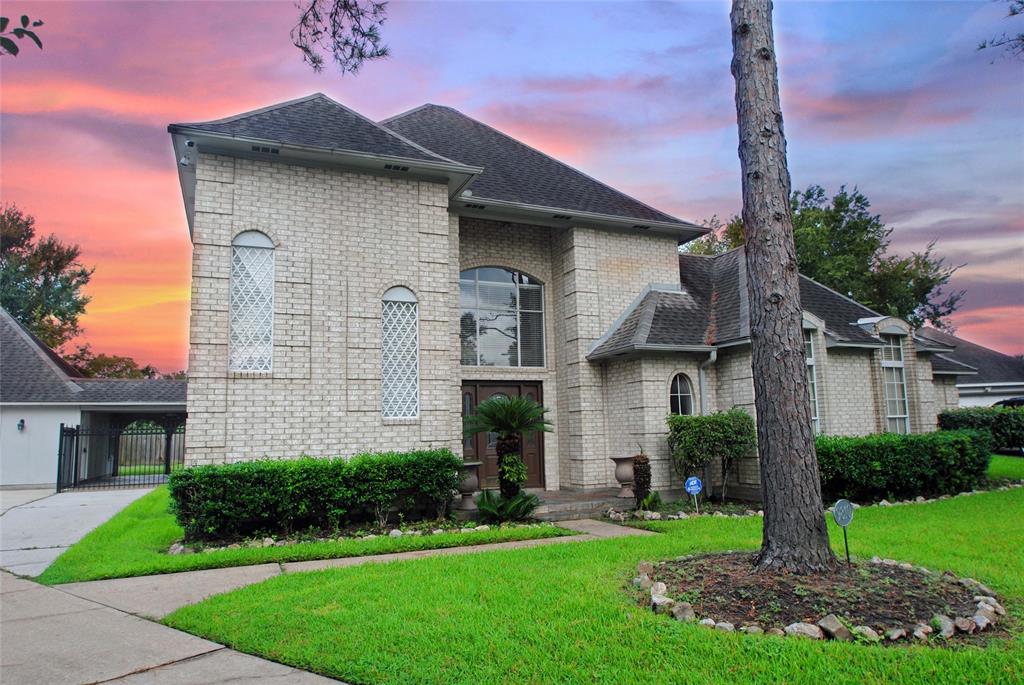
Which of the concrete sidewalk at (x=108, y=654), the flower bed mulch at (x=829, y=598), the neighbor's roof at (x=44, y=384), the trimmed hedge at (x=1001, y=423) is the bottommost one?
the concrete sidewalk at (x=108, y=654)

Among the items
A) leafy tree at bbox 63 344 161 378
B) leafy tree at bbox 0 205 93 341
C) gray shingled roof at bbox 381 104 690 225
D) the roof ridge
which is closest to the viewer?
gray shingled roof at bbox 381 104 690 225

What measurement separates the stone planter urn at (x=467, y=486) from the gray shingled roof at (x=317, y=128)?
18.2ft

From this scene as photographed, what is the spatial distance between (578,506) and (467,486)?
Result: 2.22 metres

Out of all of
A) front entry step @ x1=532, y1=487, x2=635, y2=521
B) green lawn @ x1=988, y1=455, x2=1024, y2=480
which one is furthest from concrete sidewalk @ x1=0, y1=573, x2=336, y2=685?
green lawn @ x1=988, y1=455, x2=1024, y2=480

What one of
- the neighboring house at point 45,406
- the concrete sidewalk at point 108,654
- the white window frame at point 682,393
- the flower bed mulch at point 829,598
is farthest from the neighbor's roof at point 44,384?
the flower bed mulch at point 829,598

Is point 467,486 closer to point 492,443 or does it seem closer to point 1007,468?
point 492,443

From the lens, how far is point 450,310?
480 inches

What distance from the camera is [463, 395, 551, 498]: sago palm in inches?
412

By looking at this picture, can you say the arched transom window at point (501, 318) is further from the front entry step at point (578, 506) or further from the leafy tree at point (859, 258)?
the leafy tree at point (859, 258)

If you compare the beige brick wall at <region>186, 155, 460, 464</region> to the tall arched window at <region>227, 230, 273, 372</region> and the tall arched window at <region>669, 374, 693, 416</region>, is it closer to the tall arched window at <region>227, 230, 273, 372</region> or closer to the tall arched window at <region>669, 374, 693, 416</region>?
the tall arched window at <region>227, 230, 273, 372</region>

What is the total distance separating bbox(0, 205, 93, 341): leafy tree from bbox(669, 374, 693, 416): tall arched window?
38213mm

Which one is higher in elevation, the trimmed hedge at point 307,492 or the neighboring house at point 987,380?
the neighboring house at point 987,380

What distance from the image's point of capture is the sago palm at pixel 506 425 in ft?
34.4

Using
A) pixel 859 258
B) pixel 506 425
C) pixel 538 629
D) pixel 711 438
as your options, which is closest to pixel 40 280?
pixel 506 425
